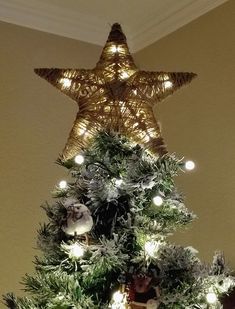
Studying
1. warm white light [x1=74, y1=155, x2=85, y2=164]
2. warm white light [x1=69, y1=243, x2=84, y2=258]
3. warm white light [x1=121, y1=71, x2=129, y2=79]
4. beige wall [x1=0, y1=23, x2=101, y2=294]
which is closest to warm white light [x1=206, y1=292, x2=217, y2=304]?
warm white light [x1=69, y1=243, x2=84, y2=258]

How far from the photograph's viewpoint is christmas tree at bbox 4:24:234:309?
1008 millimetres

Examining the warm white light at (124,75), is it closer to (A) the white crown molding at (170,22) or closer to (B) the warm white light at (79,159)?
(B) the warm white light at (79,159)

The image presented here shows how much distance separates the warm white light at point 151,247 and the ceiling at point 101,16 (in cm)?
111

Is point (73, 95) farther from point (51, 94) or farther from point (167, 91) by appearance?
point (51, 94)

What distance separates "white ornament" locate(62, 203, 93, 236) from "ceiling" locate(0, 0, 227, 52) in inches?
44.5

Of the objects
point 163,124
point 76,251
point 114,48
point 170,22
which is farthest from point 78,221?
point 170,22

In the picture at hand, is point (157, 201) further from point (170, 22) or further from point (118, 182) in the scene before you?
point (170, 22)

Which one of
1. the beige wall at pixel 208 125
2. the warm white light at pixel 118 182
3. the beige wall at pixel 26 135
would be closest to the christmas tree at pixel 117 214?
the warm white light at pixel 118 182

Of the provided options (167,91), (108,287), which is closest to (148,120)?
(167,91)

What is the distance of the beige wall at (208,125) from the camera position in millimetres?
1661

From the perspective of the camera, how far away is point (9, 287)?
5.74 ft

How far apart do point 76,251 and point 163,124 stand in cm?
106

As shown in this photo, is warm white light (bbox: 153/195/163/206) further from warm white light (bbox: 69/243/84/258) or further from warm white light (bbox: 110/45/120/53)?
warm white light (bbox: 110/45/120/53)

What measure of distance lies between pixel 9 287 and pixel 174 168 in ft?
3.07
